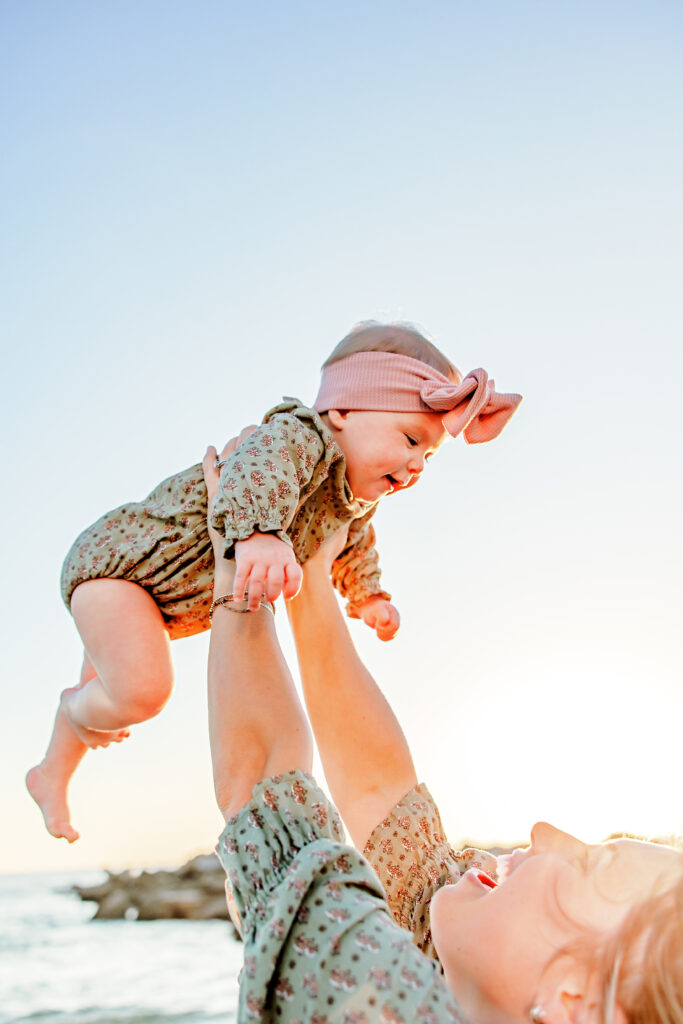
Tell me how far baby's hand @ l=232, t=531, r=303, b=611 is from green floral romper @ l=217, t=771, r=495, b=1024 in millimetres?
394

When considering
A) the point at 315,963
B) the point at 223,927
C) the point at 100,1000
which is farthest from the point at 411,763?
the point at 223,927

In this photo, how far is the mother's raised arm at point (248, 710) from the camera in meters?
1.29

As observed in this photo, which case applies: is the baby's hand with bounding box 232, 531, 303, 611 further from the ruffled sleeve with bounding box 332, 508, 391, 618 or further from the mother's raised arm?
the ruffled sleeve with bounding box 332, 508, 391, 618

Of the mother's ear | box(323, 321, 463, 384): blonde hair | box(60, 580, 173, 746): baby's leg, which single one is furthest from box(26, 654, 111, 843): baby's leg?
the mother's ear

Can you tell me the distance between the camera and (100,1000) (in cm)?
705

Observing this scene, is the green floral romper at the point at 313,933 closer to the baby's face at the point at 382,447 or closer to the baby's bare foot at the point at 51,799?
the baby's face at the point at 382,447

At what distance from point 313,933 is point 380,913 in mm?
78

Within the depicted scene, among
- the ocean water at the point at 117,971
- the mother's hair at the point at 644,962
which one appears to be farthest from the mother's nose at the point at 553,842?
the ocean water at the point at 117,971

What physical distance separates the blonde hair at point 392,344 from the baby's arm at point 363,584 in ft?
1.50

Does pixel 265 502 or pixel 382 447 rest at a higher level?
pixel 382 447

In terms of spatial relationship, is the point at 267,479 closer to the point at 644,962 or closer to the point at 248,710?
the point at 248,710

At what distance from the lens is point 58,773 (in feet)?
7.89

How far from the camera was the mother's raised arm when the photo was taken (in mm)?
1285

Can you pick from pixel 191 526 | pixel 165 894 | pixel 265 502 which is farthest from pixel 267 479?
pixel 165 894
